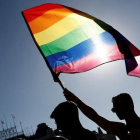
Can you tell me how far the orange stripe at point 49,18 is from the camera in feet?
18.0

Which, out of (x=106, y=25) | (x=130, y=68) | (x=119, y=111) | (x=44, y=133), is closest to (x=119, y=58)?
(x=130, y=68)

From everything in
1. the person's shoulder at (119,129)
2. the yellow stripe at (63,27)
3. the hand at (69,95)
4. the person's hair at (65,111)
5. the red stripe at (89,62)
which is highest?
the yellow stripe at (63,27)

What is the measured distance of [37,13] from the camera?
573cm

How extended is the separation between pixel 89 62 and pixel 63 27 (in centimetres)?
121

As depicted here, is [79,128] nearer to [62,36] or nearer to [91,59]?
[91,59]

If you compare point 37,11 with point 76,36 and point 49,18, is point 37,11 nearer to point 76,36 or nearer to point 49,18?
point 49,18

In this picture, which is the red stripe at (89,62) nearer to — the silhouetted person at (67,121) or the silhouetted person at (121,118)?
the silhouetted person at (121,118)

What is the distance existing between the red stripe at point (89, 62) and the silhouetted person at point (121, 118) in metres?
1.60

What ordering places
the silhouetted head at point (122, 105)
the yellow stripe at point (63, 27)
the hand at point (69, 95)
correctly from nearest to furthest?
the silhouetted head at point (122, 105)
the hand at point (69, 95)
the yellow stripe at point (63, 27)

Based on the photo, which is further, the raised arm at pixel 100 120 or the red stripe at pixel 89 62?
the red stripe at pixel 89 62

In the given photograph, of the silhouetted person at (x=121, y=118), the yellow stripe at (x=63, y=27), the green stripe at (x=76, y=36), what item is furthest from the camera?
the yellow stripe at (x=63, y=27)

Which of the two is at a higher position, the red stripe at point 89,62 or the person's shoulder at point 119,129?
the red stripe at point 89,62

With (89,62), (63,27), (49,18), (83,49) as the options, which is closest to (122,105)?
(89,62)

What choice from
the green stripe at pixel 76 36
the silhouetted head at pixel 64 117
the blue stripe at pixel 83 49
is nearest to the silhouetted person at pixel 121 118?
the silhouetted head at pixel 64 117
